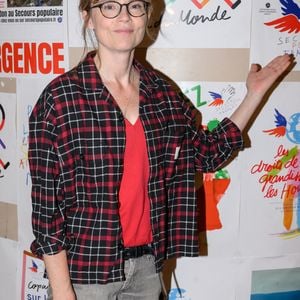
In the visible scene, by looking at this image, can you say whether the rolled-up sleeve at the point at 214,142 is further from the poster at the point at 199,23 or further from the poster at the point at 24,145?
the poster at the point at 24,145

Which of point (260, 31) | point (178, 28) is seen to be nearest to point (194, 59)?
point (178, 28)

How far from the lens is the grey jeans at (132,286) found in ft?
3.54

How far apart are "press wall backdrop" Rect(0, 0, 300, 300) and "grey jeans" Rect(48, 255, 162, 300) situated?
14.8 inches

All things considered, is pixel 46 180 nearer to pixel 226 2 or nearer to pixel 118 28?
pixel 118 28

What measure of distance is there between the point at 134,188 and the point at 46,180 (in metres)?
0.20

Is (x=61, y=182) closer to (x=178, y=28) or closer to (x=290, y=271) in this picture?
(x=178, y=28)

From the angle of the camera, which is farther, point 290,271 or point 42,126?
point 290,271

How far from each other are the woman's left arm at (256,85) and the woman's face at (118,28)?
39 cm

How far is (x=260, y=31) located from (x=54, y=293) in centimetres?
92

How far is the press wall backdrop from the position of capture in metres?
1.41

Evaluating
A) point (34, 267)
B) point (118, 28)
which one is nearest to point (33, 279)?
point (34, 267)

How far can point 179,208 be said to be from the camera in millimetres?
1225

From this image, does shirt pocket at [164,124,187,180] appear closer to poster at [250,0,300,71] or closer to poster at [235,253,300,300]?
poster at [250,0,300,71]

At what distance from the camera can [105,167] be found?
1.04 meters
